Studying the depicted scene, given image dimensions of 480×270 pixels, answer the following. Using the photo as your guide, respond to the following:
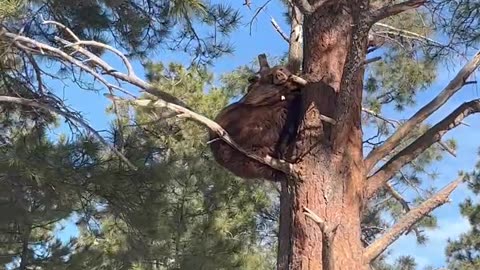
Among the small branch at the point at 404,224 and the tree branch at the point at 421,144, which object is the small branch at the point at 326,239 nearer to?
the small branch at the point at 404,224

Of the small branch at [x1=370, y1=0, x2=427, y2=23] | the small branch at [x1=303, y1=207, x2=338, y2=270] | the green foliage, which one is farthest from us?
the green foliage

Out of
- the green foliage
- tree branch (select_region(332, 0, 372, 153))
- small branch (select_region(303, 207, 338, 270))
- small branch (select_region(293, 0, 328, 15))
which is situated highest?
the green foliage

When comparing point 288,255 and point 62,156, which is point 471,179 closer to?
point 62,156

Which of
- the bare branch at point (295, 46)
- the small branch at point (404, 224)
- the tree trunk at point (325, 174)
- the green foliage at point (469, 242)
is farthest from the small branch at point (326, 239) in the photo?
the green foliage at point (469, 242)

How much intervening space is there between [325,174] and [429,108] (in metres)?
0.53

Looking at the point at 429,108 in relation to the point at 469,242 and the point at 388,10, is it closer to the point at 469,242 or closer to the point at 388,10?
the point at 388,10

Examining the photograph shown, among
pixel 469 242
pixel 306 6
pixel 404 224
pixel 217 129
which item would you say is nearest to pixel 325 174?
pixel 404 224

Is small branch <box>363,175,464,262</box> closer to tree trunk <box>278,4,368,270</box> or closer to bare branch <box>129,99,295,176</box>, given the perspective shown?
tree trunk <box>278,4,368,270</box>

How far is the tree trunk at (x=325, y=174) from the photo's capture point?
296cm

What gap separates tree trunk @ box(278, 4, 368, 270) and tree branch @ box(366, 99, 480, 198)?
8cm

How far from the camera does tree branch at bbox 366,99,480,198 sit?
316 centimetres

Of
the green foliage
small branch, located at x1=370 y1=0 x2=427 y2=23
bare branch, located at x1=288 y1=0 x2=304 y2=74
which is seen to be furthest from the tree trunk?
the green foliage

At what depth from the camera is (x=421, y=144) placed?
10.4ft

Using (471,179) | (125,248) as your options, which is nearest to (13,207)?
(125,248)
